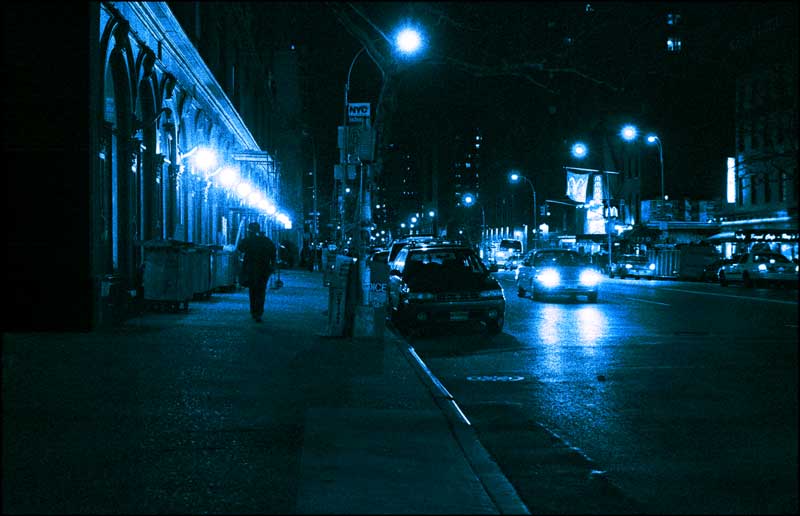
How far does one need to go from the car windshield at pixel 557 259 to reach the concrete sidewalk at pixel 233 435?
15208mm

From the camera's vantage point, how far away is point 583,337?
51.0 feet

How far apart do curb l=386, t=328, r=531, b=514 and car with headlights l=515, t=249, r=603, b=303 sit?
628 inches

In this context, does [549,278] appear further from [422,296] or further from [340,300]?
[340,300]

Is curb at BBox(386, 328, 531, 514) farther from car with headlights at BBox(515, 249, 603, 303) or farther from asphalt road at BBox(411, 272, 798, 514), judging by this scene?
car with headlights at BBox(515, 249, 603, 303)

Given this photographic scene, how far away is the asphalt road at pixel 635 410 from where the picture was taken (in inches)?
226

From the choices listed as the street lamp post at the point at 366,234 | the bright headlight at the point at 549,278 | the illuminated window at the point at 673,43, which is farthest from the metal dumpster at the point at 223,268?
the illuminated window at the point at 673,43

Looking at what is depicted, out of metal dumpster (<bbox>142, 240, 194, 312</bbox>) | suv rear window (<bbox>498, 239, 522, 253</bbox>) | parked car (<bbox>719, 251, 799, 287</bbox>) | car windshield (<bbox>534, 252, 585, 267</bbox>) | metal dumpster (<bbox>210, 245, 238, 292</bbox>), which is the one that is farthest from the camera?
suv rear window (<bbox>498, 239, 522, 253</bbox>)

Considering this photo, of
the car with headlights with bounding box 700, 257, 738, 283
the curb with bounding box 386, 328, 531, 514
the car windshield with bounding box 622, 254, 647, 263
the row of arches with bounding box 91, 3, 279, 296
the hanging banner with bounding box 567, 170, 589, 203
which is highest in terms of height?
the hanging banner with bounding box 567, 170, 589, 203

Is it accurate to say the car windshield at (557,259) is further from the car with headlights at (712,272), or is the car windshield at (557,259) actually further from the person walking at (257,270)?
the car with headlights at (712,272)

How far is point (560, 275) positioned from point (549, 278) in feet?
1.10

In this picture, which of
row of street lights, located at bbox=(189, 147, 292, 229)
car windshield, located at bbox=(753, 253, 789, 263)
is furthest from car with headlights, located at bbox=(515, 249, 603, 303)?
car windshield, located at bbox=(753, 253, 789, 263)

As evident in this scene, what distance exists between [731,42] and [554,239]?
26.2m

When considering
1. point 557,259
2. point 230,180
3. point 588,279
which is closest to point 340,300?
point 588,279

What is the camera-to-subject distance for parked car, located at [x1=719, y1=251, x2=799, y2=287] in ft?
119
